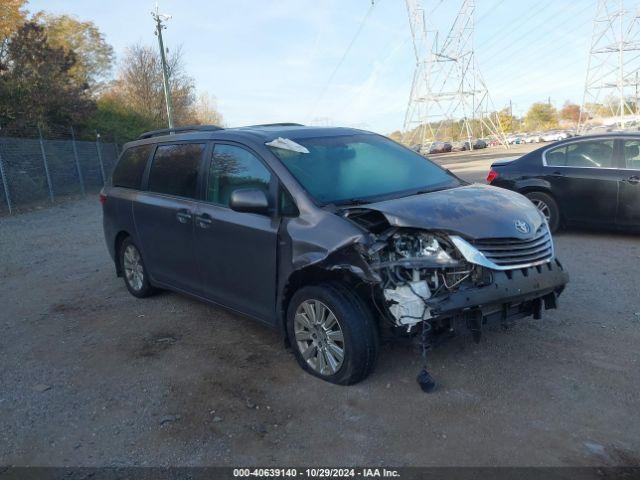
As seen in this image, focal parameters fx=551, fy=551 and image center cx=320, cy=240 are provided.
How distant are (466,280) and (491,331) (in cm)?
123

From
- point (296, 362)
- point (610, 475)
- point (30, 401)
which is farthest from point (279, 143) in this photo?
point (610, 475)

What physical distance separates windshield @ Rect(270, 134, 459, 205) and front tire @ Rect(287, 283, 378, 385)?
72 centimetres

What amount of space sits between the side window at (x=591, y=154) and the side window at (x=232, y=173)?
5810mm

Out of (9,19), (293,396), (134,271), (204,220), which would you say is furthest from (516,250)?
(9,19)

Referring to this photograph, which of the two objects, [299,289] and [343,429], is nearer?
[343,429]

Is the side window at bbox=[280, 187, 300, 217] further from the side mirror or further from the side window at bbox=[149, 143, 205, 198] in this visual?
the side window at bbox=[149, 143, 205, 198]

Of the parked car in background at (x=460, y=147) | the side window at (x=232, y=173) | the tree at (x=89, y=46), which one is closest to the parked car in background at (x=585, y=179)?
the side window at (x=232, y=173)

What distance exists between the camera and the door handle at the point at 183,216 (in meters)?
4.93

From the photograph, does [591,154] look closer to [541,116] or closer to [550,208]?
[550,208]

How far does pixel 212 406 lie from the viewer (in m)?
3.69

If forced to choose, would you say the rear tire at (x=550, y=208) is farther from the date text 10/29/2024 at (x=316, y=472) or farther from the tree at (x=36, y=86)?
the tree at (x=36, y=86)

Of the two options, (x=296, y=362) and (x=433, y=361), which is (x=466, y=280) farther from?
(x=296, y=362)

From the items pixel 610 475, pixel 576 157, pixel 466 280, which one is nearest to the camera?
pixel 610 475

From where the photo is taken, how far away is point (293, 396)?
148 inches
